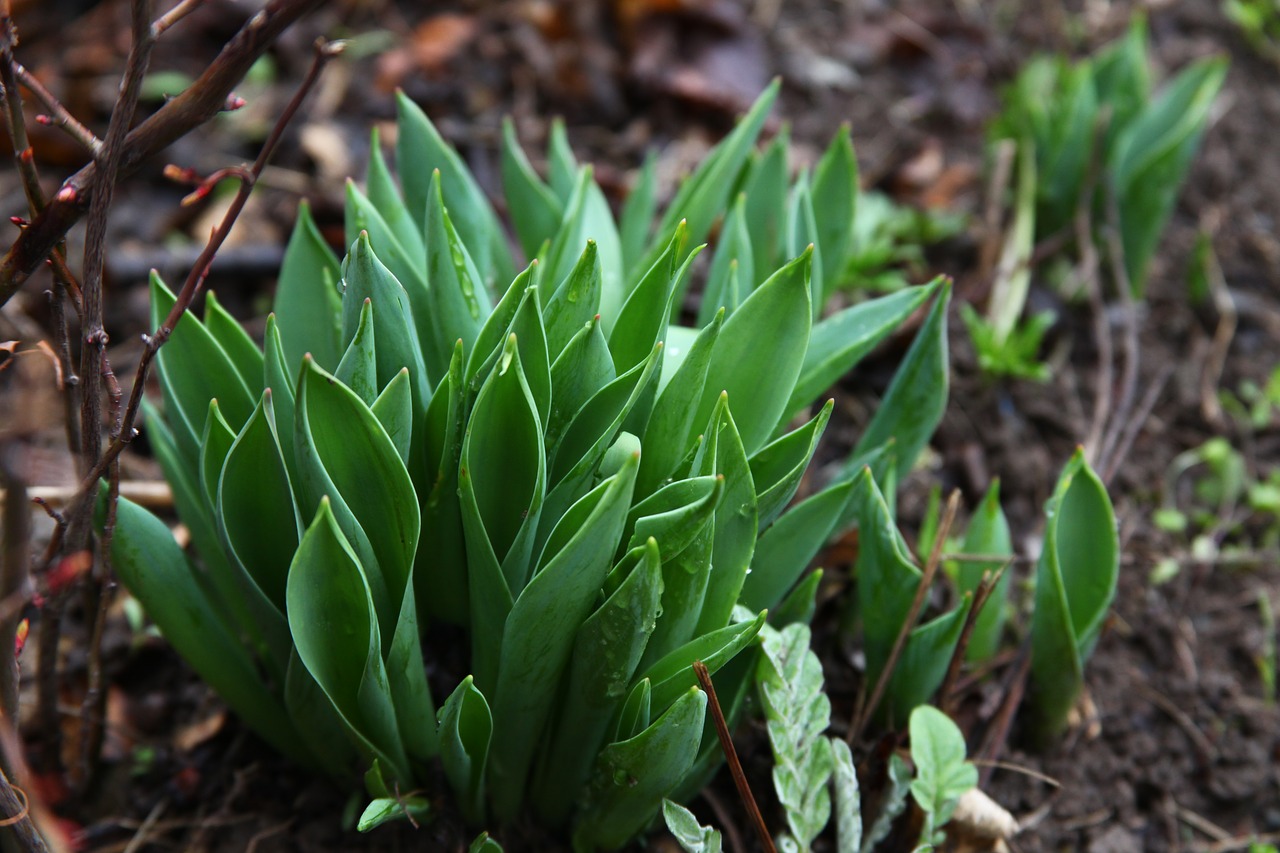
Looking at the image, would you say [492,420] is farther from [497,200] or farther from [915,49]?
[915,49]

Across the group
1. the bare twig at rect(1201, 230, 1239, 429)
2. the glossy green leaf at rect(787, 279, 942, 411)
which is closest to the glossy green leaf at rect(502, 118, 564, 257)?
the glossy green leaf at rect(787, 279, 942, 411)

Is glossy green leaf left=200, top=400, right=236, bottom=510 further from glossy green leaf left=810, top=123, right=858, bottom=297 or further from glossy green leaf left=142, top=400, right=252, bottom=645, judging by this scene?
glossy green leaf left=810, top=123, right=858, bottom=297

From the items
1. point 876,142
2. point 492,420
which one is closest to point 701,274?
point 876,142

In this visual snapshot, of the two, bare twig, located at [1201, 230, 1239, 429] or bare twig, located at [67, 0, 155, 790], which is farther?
bare twig, located at [1201, 230, 1239, 429]

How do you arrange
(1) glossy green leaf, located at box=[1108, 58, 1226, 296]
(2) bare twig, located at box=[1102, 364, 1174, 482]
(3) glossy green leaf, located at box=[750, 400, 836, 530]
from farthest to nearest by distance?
1. (1) glossy green leaf, located at box=[1108, 58, 1226, 296]
2. (2) bare twig, located at box=[1102, 364, 1174, 482]
3. (3) glossy green leaf, located at box=[750, 400, 836, 530]

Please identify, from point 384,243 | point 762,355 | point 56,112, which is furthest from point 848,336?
point 56,112
